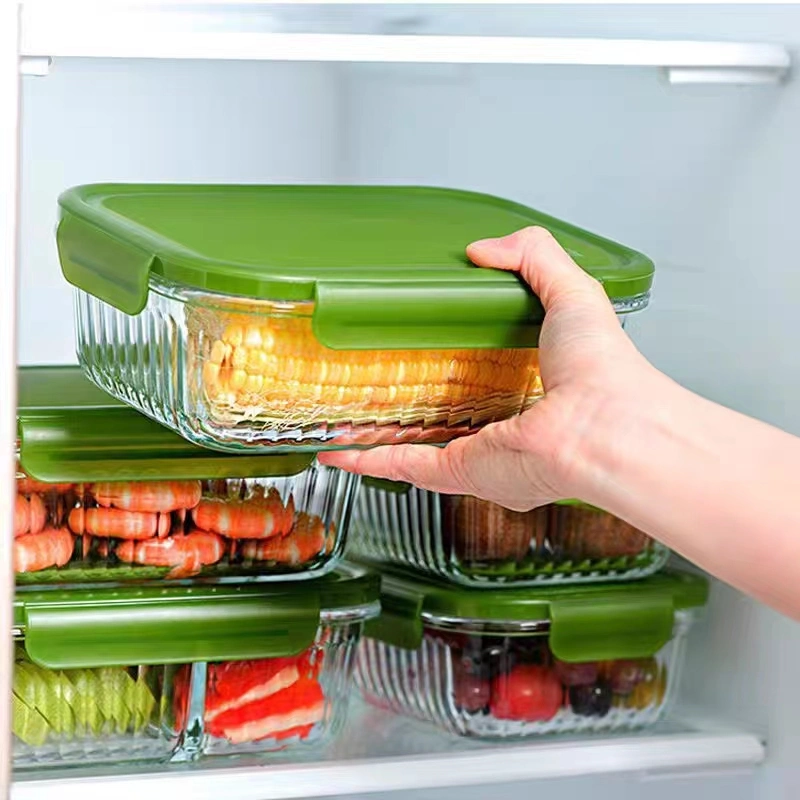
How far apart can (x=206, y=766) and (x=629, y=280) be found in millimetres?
428

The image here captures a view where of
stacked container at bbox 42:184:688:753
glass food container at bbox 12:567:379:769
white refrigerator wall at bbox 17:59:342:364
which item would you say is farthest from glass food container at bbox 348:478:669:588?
white refrigerator wall at bbox 17:59:342:364

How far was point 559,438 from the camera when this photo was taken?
80 centimetres

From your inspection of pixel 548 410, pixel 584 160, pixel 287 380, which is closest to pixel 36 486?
pixel 287 380

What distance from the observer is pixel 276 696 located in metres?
1.00

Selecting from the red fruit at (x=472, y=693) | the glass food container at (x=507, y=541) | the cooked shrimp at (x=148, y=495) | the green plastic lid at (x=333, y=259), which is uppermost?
the green plastic lid at (x=333, y=259)

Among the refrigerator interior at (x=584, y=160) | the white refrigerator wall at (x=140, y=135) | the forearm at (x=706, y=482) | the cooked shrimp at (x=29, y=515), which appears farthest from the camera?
the white refrigerator wall at (x=140, y=135)

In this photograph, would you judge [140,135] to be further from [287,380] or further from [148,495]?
[287,380]

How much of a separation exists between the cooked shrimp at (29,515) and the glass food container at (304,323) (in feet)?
0.29

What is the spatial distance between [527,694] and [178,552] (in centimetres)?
29

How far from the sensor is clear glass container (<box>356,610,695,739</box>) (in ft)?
3.53

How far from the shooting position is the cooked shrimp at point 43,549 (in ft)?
3.04

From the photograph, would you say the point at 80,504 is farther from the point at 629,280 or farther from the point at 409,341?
the point at 629,280

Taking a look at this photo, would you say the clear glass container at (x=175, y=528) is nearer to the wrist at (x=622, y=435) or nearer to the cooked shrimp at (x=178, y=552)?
the cooked shrimp at (x=178, y=552)

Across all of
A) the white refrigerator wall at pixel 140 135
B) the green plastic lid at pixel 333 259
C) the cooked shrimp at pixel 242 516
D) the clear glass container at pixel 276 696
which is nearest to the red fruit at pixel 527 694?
the clear glass container at pixel 276 696
